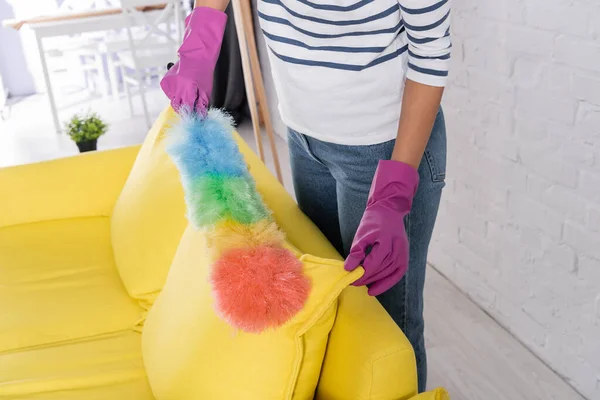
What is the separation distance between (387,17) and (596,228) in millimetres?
894

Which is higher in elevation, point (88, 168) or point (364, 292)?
point (364, 292)

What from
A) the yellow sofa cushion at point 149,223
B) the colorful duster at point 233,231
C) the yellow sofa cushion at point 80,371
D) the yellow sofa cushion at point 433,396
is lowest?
the yellow sofa cushion at point 80,371

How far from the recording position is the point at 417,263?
1.11m

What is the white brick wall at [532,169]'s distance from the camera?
5.02 ft

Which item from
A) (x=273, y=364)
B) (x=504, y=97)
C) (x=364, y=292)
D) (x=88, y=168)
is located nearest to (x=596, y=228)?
(x=504, y=97)

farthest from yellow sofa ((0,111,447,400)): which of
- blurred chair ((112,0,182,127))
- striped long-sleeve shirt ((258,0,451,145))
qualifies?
blurred chair ((112,0,182,127))

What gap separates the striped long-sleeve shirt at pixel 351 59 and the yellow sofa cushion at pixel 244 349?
0.25m

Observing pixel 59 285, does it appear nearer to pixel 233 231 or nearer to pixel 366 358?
pixel 233 231

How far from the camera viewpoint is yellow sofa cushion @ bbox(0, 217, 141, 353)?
1545 millimetres

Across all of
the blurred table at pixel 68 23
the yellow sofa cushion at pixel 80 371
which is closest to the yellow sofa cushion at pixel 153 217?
the yellow sofa cushion at pixel 80 371

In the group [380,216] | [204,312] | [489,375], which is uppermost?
[380,216]

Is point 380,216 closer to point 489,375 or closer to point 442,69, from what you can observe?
point 442,69

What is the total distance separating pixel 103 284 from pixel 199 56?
2.73 ft

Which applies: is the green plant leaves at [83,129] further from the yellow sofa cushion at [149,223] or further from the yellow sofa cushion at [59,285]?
the yellow sofa cushion at [149,223]
